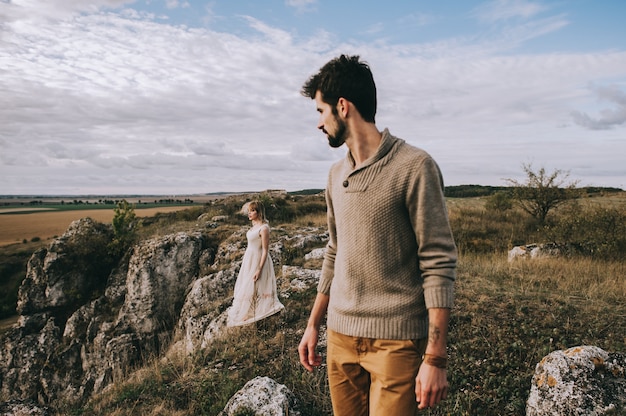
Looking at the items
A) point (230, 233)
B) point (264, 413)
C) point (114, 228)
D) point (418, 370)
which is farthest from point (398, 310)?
point (114, 228)

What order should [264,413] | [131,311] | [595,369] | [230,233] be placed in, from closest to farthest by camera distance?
[595,369] < [264,413] < [131,311] < [230,233]

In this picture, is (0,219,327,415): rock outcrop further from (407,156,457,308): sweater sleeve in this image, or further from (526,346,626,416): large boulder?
(407,156,457,308): sweater sleeve

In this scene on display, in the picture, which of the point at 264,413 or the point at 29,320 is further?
the point at 29,320

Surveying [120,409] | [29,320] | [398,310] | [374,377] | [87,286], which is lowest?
[29,320]

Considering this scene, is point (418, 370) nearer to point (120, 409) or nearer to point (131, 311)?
point (120, 409)

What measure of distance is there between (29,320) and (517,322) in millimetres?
18110

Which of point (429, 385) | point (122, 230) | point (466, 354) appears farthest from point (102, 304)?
point (429, 385)

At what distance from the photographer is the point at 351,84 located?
1.89 m

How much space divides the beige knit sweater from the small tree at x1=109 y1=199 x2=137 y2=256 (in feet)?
57.2

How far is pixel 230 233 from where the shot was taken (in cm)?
1588

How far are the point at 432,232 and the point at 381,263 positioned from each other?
285 millimetres

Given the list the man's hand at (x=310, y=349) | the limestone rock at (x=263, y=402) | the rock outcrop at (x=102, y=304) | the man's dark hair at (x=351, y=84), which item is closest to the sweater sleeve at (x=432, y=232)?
the man's dark hair at (x=351, y=84)

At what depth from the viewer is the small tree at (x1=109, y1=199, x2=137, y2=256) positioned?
17.1 meters

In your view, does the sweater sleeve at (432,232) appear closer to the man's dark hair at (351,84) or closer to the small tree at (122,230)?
the man's dark hair at (351,84)
